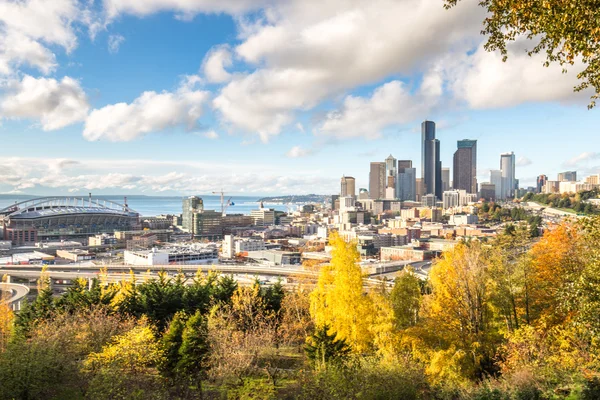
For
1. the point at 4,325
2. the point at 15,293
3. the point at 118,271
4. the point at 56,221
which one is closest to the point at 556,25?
the point at 4,325

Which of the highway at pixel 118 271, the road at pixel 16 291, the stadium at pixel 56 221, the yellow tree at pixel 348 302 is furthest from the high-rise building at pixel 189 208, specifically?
the yellow tree at pixel 348 302

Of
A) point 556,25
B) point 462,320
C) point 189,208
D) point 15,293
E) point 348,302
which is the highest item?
point 556,25

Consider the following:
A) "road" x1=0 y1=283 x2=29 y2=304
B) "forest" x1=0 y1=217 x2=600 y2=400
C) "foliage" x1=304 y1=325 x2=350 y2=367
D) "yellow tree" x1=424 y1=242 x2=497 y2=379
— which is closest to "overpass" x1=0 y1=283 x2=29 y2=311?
"road" x1=0 y1=283 x2=29 y2=304

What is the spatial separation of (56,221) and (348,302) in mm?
115410

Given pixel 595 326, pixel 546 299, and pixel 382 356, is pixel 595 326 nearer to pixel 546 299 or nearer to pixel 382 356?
pixel 382 356

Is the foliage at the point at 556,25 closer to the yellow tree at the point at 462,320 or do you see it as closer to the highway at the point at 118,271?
the yellow tree at the point at 462,320

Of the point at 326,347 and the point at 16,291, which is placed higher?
the point at 326,347

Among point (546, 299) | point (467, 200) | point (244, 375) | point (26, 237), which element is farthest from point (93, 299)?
point (467, 200)

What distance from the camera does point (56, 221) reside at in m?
108

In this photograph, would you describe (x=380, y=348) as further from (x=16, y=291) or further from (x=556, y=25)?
(x=16, y=291)

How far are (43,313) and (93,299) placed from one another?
2.13 metres

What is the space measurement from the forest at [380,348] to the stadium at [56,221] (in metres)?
96.0

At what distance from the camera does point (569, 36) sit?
5309mm

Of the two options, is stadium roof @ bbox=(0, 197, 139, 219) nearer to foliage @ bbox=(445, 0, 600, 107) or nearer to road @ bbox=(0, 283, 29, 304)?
road @ bbox=(0, 283, 29, 304)
